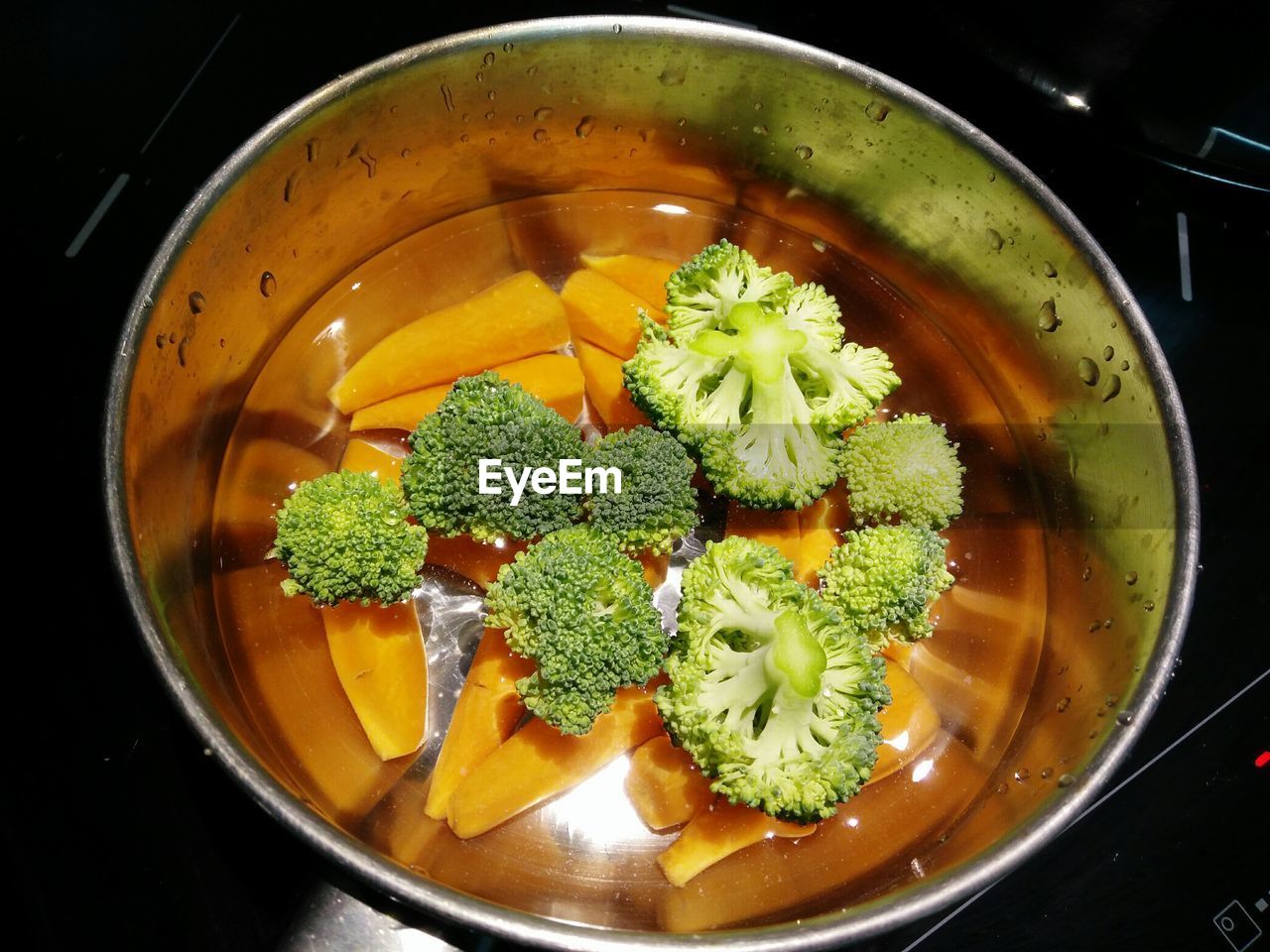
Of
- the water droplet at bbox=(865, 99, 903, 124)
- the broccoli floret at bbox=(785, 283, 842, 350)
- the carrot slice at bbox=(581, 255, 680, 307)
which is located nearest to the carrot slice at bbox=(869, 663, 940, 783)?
the broccoli floret at bbox=(785, 283, 842, 350)

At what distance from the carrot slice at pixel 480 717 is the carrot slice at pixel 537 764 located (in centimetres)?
2

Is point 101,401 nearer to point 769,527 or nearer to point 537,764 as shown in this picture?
point 537,764

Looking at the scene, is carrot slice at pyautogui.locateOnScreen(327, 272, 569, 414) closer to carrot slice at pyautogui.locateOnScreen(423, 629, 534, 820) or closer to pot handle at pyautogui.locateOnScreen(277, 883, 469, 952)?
carrot slice at pyautogui.locateOnScreen(423, 629, 534, 820)

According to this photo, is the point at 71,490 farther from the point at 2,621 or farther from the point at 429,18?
the point at 429,18

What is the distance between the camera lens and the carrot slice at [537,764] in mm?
1279

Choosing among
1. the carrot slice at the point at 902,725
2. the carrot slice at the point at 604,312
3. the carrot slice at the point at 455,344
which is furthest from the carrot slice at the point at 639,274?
the carrot slice at the point at 902,725

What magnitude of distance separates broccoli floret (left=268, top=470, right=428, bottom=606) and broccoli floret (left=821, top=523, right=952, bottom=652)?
629 mm

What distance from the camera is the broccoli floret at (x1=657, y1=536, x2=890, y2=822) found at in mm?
1171

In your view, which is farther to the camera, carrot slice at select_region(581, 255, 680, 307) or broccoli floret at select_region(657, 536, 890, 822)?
carrot slice at select_region(581, 255, 680, 307)

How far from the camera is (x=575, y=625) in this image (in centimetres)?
120

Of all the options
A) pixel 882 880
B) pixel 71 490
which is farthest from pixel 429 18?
pixel 882 880

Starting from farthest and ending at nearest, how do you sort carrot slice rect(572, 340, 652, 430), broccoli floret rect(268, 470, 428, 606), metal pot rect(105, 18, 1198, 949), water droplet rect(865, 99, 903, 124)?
carrot slice rect(572, 340, 652, 430) < water droplet rect(865, 99, 903, 124) < broccoli floret rect(268, 470, 428, 606) < metal pot rect(105, 18, 1198, 949)

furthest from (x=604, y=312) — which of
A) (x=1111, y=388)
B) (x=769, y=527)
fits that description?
(x=1111, y=388)

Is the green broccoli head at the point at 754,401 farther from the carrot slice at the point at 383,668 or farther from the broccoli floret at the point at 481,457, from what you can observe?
the carrot slice at the point at 383,668
